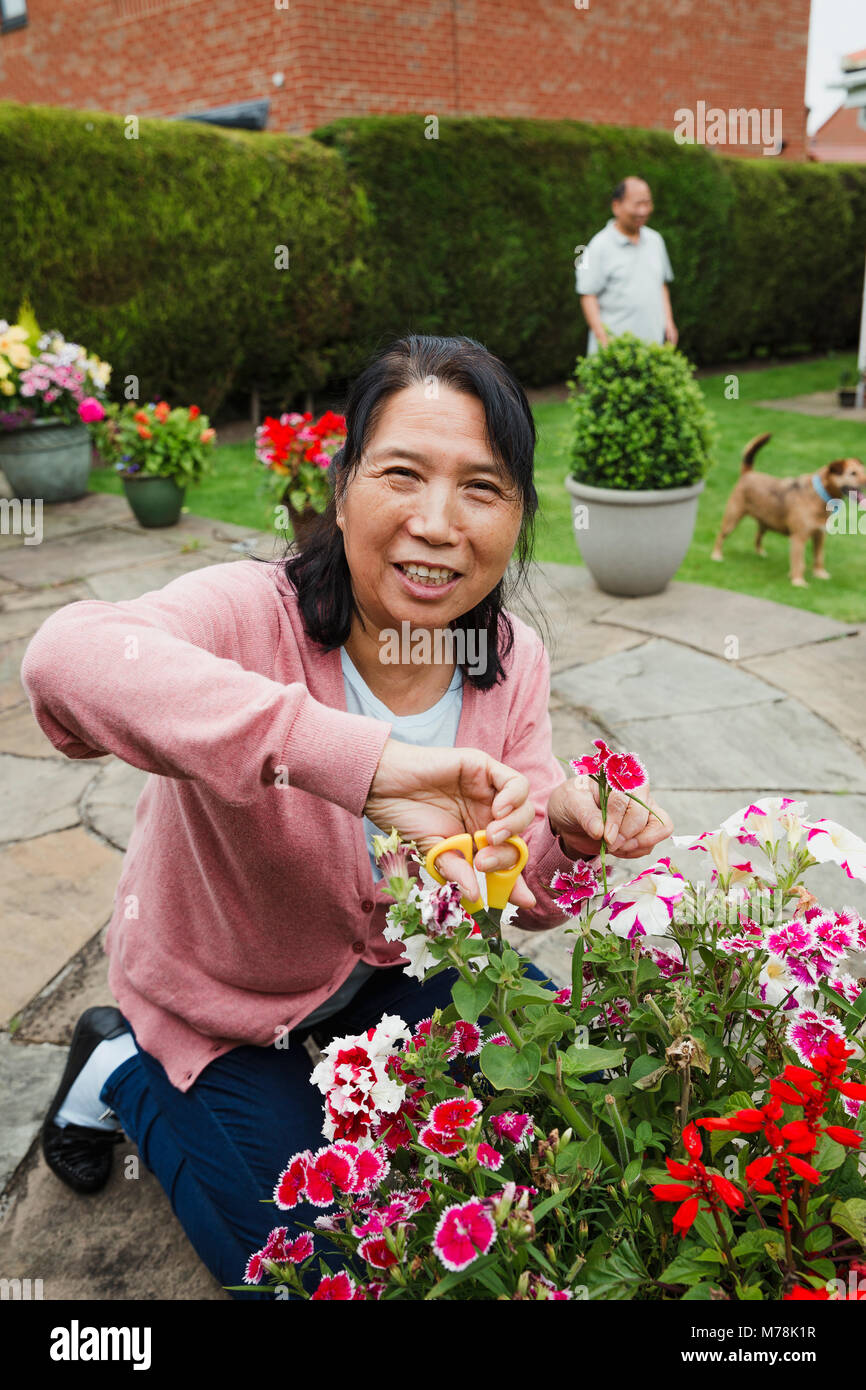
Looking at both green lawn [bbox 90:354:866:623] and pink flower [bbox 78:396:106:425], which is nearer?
green lawn [bbox 90:354:866:623]

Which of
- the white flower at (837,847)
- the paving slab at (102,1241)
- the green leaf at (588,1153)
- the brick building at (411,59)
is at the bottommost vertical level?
the paving slab at (102,1241)

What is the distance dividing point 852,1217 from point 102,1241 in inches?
55.0

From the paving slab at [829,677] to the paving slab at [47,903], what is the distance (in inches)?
101

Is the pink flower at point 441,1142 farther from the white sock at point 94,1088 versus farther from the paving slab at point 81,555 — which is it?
the paving slab at point 81,555

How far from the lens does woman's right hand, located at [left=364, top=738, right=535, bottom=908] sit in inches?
41.8

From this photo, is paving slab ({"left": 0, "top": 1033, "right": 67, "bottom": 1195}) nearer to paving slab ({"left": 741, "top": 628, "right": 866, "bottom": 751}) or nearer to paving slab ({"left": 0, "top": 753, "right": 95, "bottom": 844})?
paving slab ({"left": 0, "top": 753, "right": 95, "bottom": 844})

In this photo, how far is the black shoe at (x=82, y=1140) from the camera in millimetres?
1839

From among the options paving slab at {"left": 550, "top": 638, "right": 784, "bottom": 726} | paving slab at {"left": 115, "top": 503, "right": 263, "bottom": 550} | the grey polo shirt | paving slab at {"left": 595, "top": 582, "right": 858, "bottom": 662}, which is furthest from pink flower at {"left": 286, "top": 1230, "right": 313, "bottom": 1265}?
the grey polo shirt

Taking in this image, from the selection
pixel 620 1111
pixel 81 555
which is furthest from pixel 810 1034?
pixel 81 555

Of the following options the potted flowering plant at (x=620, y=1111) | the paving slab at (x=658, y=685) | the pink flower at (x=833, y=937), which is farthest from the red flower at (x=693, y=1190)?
the paving slab at (x=658, y=685)

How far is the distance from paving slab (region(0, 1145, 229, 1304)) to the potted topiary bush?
3.75 metres

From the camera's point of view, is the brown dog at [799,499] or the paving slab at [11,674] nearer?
the paving slab at [11,674]

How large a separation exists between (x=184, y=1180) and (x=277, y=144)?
941 cm

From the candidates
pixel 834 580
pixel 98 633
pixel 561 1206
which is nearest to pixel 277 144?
pixel 834 580
